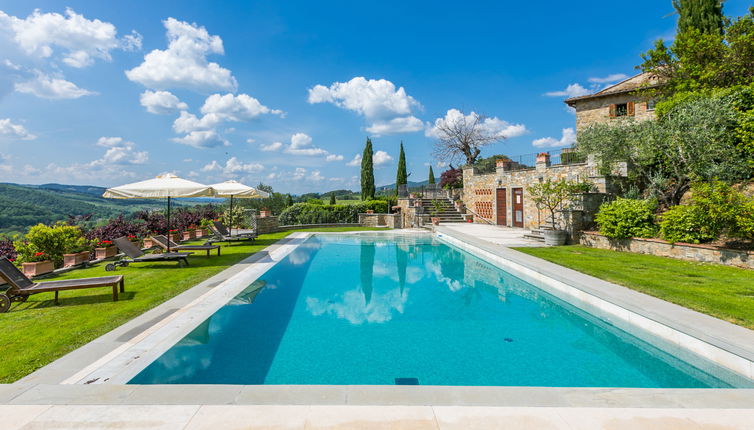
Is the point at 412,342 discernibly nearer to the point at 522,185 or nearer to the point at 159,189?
the point at 159,189

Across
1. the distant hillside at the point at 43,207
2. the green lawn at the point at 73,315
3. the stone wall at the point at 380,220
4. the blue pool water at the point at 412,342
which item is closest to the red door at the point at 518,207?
the stone wall at the point at 380,220

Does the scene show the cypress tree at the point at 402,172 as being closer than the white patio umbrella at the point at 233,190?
No

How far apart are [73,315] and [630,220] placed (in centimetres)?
1522

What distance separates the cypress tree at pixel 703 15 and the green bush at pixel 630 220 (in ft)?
40.6

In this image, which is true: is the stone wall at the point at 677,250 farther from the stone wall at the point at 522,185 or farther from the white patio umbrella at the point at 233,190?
the white patio umbrella at the point at 233,190

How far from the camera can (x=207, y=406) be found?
284 centimetres

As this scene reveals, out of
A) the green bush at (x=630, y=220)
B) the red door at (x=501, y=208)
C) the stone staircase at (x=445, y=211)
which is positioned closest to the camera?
the green bush at (x=630, y=220)

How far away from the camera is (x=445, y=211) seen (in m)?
23.4

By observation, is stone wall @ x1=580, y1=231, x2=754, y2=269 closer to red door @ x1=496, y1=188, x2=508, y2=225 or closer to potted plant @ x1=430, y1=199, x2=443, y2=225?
red door @ x1=496, y1=188, x2=508, y2=225

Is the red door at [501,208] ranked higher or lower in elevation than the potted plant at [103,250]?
higher

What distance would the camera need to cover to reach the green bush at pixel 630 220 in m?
11.0

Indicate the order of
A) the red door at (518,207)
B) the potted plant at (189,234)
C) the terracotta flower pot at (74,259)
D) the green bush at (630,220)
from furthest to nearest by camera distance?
the red door at (518,207), the potted plant at (189,234), the green bush at (630,220), the terracotta flower pot at (74,259)

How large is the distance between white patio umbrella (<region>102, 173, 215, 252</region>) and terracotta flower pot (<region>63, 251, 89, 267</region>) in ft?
6.62

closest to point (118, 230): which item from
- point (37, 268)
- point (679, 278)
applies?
point (37, 268)
